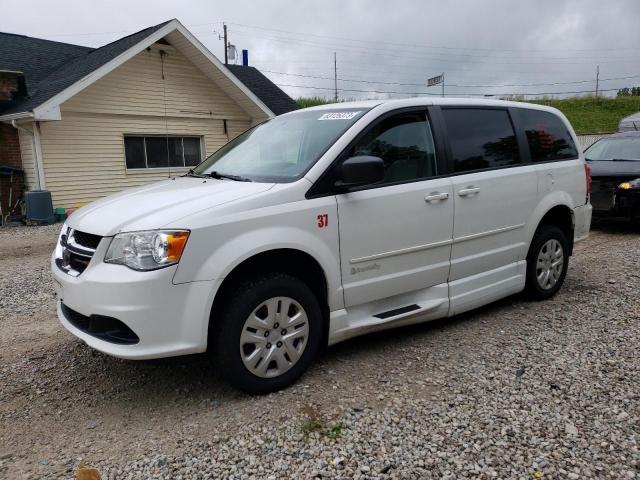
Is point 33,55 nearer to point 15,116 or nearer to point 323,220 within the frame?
point 15,116

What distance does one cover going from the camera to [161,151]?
46.9 ft

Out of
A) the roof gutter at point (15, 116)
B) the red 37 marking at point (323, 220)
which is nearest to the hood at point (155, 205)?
the red 37 marking at point (323, 220)

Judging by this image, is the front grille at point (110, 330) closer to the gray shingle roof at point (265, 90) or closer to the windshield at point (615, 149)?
the windshield at point (615, 149)

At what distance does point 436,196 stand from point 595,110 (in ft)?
126

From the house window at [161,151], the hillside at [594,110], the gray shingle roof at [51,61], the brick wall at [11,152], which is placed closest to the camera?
the gray shingle roof at [51,61]

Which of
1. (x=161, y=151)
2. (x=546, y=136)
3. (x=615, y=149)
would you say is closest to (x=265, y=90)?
(x=161, y=151)

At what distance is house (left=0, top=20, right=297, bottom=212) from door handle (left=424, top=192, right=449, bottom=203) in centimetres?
1004

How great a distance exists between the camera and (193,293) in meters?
2.91

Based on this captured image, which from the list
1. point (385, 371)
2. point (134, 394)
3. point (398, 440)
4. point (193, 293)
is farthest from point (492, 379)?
point (134, 394)

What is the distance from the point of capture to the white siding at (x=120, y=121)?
1234 cm

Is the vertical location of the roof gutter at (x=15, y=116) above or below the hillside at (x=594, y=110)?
below

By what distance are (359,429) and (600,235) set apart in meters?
7.44

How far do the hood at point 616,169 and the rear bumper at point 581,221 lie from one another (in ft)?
11.9

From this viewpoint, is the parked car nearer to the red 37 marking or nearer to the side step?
the side step
